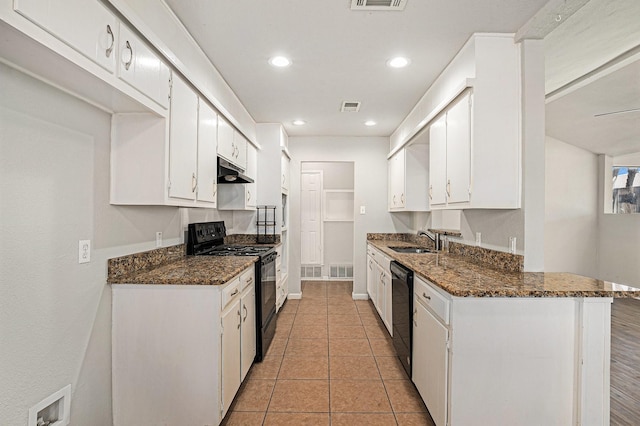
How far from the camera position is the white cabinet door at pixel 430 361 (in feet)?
5.85

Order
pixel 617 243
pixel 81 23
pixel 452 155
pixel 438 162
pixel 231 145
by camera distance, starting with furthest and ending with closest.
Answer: pixel 617 243 → pixel 231 145 → pixel 438 162 → pixel 452 155 → pixel 81 23

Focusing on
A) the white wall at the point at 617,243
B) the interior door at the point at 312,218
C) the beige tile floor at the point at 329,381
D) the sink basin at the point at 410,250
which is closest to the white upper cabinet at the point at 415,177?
the sink basin at the point at 410,250

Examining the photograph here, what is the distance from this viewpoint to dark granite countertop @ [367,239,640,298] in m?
1.65

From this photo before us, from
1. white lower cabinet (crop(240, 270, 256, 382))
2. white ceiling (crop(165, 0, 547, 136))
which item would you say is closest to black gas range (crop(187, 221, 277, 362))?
white lower cabinet (crop(240, 270, 256, 382))

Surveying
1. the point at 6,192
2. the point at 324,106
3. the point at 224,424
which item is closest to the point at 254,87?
the point at 324,106

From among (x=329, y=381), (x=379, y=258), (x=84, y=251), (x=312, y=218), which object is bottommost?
(x=329, y=381)

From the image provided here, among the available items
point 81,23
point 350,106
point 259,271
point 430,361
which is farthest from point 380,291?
point 81,23

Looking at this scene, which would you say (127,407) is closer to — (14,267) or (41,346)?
(41,346)

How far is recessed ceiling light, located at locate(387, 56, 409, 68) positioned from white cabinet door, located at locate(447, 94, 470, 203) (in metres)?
0.54

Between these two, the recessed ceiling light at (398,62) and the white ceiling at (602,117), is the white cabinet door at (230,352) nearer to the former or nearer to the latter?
the recessed ceiling light at (398,62)

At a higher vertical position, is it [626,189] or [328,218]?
[626,189]

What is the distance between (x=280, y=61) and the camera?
8.51 ft

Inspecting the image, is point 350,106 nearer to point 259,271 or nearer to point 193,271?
point 259,271

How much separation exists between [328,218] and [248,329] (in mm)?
4030
